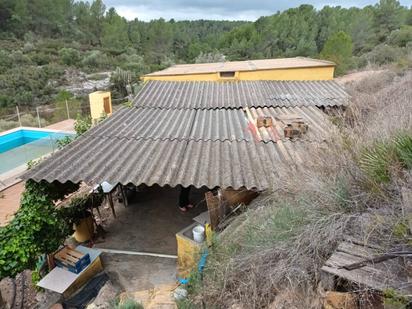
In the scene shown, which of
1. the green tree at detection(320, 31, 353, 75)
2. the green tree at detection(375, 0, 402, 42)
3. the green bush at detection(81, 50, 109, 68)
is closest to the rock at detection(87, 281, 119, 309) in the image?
the green tree at detection(320, 31, 353, 75)

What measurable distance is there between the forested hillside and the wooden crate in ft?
94.2

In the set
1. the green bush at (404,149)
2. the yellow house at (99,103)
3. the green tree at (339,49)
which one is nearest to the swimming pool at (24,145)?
the yellow house at (99,103)

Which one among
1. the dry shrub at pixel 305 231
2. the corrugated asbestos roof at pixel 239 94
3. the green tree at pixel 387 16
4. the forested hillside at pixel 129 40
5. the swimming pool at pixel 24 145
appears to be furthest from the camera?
the green tree at pixel 387 16

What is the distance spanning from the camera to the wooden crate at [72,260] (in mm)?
6117

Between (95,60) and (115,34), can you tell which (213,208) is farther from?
(115,34)

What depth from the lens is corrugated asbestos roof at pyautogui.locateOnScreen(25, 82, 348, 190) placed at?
548 cm

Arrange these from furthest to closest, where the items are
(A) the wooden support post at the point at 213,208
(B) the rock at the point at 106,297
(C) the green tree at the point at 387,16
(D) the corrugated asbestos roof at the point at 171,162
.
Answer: (C) the green tree at the point at 387,16 < (A) the wooden support post at the point at 213,208 < (D) the corrugated asbestos roof at the point at 171,162 < (B) the rock at the point at 106,297

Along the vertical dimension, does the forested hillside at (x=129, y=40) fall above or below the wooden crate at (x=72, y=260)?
above

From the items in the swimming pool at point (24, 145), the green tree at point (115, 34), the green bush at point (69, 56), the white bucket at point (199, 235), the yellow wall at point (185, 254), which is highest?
the green tree at point (115, 34)

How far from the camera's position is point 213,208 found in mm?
5688

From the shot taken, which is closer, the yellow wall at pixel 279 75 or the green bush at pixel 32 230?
the green bush at pixel 32 230

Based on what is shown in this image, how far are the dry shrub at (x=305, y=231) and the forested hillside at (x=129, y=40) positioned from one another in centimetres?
3014

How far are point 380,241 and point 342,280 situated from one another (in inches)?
19.9

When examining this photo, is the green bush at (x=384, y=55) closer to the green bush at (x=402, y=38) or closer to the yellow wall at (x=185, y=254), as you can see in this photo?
the green bush at (x=402, y=38)
